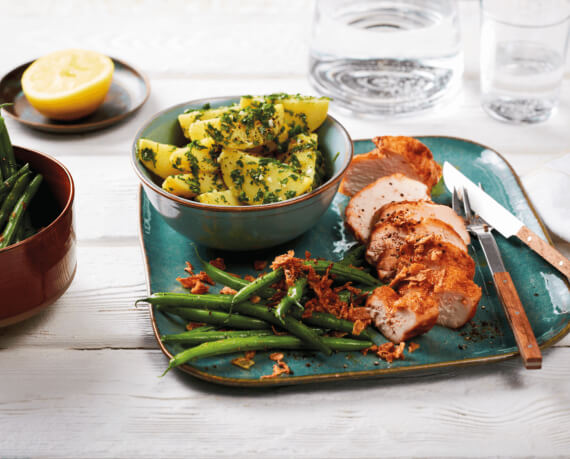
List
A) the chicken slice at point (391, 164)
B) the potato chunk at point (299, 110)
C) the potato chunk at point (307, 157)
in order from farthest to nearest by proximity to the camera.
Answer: the chicken slice at point (391, 164) → the potato chunk at point (299, 110) → the potato chunk at point (307, 157)

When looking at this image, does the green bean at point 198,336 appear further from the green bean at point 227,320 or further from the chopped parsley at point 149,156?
the chopped parsley at point 149,156

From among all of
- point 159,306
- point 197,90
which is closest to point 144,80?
point 197,90

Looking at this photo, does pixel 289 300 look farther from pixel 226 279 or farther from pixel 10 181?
pixel 10 181

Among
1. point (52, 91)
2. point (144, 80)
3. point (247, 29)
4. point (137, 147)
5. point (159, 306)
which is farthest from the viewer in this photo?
point (247, 29)

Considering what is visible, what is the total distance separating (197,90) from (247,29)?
712 millimetres

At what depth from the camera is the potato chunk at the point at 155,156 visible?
183 centimetres

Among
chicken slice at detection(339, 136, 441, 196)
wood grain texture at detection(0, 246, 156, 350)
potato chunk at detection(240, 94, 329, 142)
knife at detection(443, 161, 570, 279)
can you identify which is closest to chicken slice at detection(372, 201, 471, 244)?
knife at detection(443, 161, 570, 279)

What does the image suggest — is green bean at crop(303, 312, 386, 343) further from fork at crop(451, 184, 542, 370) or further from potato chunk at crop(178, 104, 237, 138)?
potato chunk at crop(178, 104, 237, 138)

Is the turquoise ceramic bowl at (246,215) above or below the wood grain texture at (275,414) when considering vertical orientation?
above

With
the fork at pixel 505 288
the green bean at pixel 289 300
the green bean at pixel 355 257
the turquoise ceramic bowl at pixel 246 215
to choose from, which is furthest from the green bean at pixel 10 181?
the fork at pixel 505 288

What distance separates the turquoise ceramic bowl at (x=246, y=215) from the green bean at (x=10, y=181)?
0.95 ft

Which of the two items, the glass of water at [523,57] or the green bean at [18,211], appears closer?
the green bean at [18,211]

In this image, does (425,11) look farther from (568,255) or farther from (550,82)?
(568,255)

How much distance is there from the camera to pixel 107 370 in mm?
1537
